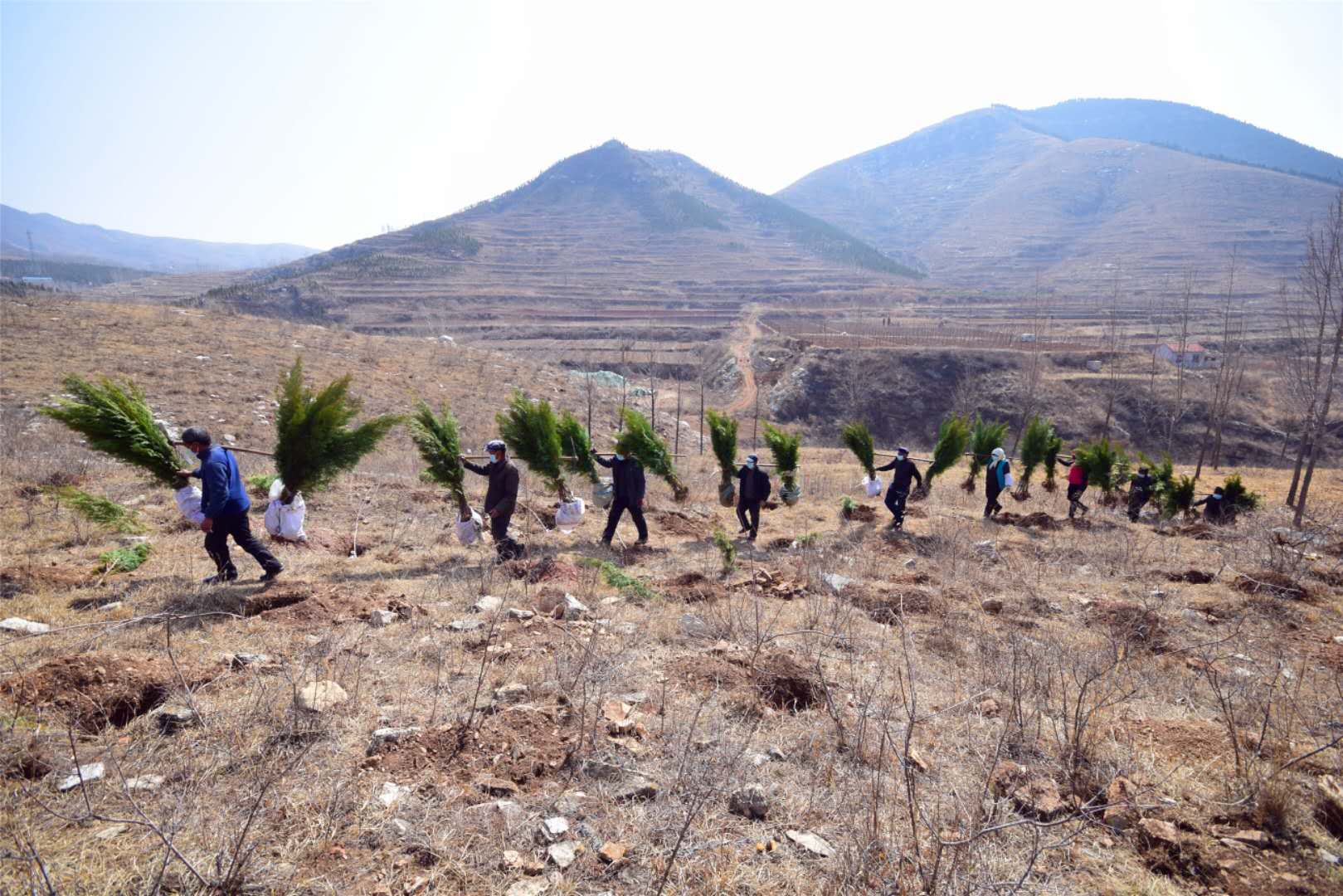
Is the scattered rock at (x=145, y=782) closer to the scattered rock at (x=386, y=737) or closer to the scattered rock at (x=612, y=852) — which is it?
the scattered rock at (x=386, y=737)

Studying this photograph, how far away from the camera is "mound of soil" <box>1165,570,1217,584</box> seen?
26.1ft

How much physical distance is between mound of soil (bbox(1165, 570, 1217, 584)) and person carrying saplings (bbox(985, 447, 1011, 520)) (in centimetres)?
342

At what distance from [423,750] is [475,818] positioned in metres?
0.63

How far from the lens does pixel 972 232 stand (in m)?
134

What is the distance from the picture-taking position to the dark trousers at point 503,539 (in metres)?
7.41

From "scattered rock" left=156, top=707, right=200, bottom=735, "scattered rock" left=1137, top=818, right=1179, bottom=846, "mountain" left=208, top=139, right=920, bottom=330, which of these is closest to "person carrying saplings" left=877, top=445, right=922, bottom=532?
"scattered rock" left=1137, top=818, right=1179, bottom=846

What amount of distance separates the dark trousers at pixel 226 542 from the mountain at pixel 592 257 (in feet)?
175

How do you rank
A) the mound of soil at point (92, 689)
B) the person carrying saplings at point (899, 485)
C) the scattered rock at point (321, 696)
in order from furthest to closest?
1. the person carrying saplings at point (899, 485)
2. the scattered rock at point (321, 696)
3. the mound of soil at point (92, 689)

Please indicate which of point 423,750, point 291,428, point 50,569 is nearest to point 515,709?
point 423,750

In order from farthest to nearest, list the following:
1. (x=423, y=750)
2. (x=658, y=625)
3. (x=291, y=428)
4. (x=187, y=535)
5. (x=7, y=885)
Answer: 1. (x=187, y=535)
2. (x=291, y=428)
3. (x=658, y=625)
4. (x=423, y=750)
5. (x=7, y=885)

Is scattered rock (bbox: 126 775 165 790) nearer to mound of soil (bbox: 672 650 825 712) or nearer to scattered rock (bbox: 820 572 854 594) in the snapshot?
mound of soil (bbox: 672 650 825 712)

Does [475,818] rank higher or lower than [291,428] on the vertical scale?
lower

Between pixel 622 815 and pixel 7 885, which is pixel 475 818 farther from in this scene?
pixel 7 885

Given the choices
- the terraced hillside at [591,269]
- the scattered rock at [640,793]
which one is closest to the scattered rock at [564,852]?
the scattered rock at [640,793]
